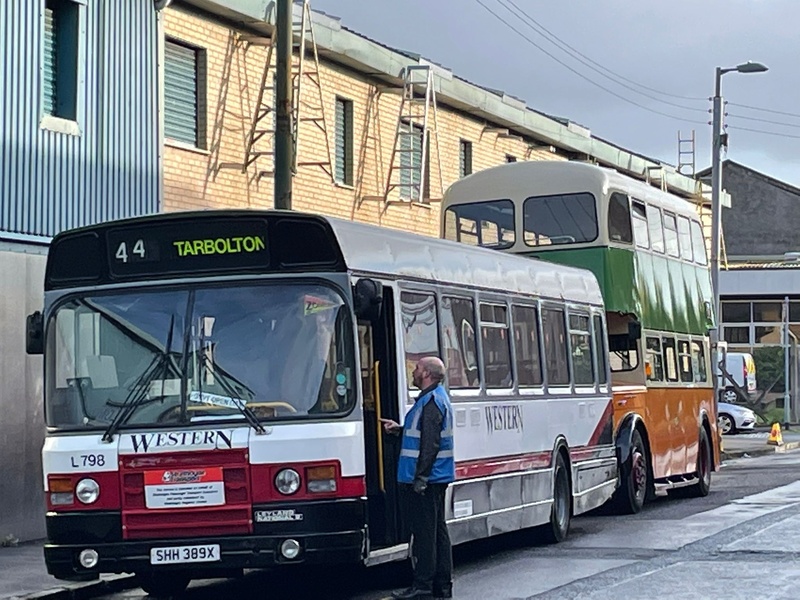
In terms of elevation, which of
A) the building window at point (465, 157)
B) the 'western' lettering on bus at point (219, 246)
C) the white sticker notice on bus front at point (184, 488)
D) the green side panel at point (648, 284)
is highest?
the building window at point (465, 157)

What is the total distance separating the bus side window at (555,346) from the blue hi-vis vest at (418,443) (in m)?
4.77

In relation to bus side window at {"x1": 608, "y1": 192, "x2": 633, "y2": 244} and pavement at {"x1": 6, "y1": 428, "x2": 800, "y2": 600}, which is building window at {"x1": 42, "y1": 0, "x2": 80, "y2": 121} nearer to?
pavement at {"x1": 6, "y1": 428, "x2": 800, "y2": 600}

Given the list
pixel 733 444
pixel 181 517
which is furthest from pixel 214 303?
pixel 733 444

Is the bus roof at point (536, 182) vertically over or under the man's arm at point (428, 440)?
over

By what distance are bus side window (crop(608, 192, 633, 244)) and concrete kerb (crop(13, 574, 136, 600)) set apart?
9217 millimetres

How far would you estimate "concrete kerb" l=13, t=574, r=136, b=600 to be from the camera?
12789mm

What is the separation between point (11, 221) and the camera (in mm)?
16953

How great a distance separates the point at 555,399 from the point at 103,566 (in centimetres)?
655

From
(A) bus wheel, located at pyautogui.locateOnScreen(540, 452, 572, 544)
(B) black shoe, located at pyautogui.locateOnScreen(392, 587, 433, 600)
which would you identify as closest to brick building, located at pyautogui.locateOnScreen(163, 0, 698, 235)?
(A) bus wheel, located at pyautogui.locateOnScreen(540, 452, 572, 544)

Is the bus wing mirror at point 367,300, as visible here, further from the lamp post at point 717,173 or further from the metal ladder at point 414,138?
the lamp post at point 717,173

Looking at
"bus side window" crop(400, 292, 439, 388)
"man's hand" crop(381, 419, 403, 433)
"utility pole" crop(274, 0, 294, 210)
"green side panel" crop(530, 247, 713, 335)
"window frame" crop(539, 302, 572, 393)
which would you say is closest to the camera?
"man's hand" crop(381, 419, 403, 433)

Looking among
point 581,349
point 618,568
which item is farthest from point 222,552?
point 581,349

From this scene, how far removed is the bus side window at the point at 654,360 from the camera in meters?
21.8

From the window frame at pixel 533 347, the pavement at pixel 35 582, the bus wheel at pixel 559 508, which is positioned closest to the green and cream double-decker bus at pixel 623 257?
the bus wheel at pixel 559 508
